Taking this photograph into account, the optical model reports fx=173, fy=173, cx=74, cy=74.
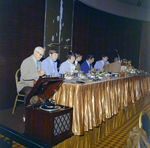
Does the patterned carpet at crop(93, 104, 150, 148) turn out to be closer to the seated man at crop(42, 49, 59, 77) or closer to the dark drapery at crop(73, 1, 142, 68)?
the seated man at crop(42, 49, 59, 77)

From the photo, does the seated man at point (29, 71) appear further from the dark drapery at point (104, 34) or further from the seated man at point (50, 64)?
the dark drapery at point (104, 34)

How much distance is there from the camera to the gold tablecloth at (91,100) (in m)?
2.14

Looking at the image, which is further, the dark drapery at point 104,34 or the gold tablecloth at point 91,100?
the dark drapery at point 104,34

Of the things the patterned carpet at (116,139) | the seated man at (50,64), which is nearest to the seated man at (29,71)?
the seated man at (50,64)

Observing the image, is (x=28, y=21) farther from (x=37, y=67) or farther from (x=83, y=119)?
(x=83, y=119)

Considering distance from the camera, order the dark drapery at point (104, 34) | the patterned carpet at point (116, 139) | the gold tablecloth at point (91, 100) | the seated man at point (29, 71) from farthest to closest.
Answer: the dark drapery at point (104, 34)
the seated man at point (29, 71)
the patterned carpet at point (116, 139)
the gold tablecloth at point (91, 100)

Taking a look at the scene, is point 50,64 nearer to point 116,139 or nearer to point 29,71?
point 29,71

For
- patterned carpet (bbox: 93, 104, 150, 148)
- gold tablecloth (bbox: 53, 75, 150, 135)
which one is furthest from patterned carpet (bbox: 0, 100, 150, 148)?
gold tablecloth (bbox: 53, 75, 150, 135)

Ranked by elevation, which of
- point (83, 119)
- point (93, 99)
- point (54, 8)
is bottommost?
point (83, 119)

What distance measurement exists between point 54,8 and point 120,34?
4332 millimetres

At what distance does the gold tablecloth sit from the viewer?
7.04 feet

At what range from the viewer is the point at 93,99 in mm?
2385

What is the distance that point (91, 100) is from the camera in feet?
7.73

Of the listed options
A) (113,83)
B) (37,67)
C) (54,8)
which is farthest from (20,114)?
(54,8)
